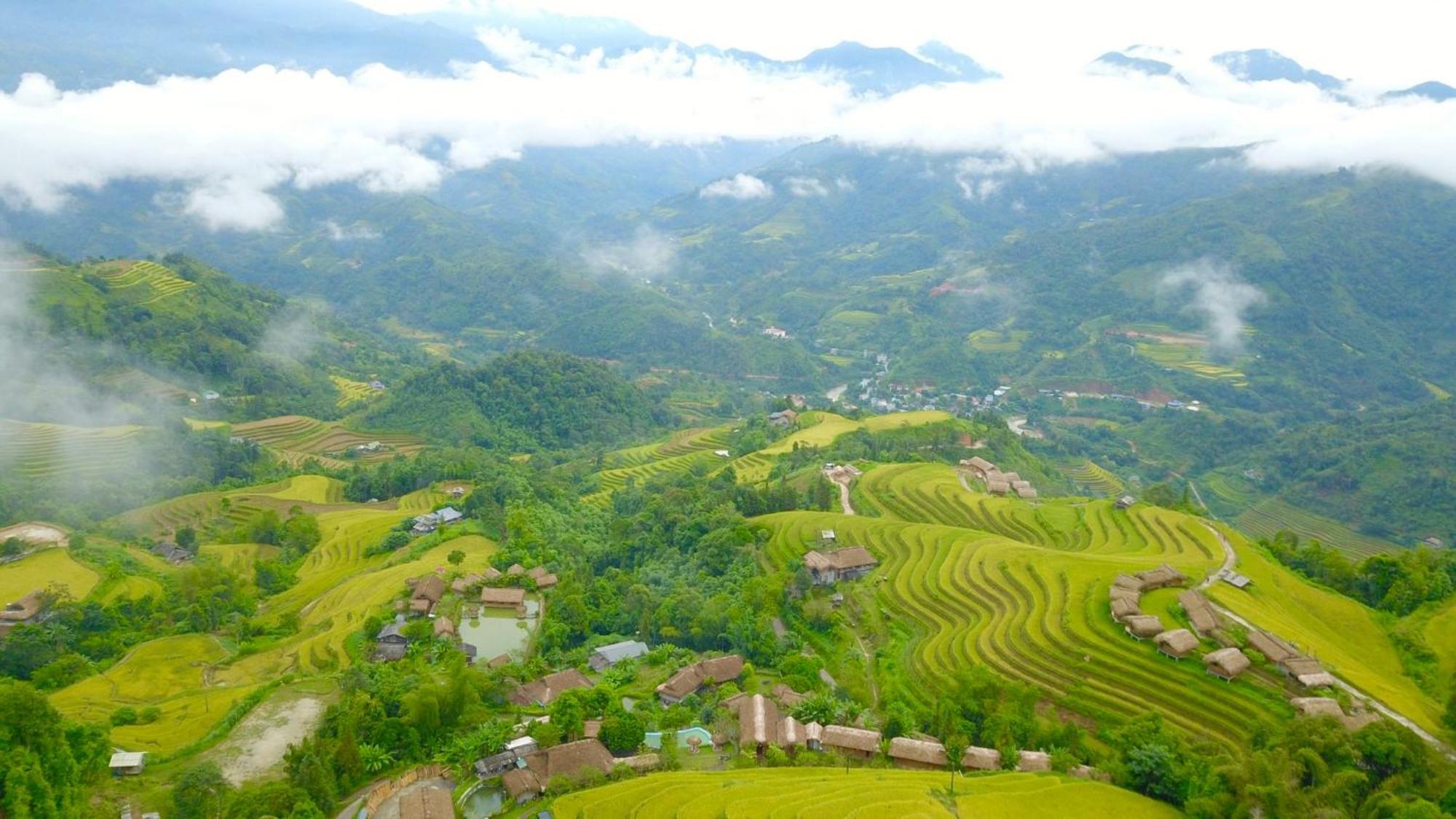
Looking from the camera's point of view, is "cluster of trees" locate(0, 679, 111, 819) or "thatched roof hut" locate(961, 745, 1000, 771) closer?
"cluster of trees" locate(0, 679, 111, 819)

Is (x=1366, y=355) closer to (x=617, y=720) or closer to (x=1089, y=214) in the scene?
(x=1089, y=214)

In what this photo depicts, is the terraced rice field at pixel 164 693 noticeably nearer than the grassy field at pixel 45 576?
Yes

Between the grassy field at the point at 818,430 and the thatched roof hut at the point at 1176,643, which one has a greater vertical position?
the thatched roof hut at the point at 1176,643

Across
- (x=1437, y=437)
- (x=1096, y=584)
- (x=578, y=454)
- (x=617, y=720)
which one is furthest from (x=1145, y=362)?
(x=617, y=720)

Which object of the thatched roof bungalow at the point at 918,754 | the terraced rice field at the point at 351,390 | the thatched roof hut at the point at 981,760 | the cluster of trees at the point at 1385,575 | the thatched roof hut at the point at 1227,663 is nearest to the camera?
the thatched roof hut at the point at 981,760

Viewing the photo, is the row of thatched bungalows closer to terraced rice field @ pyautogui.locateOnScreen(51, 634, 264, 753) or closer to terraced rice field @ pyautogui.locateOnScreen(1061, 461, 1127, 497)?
terraced rice field @ pyautogui.locateOnScreen(51, 634, 264, 753)

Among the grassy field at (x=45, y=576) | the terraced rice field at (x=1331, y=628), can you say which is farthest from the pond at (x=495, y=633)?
the terraced rice field at (x=1331, y=628)

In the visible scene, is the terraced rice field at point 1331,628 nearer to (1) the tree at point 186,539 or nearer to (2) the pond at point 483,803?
(2) the pond at point 483,803

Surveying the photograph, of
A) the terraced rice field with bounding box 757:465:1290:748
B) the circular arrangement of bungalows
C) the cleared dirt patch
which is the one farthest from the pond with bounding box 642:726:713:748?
the circular arrangement of bungalows
